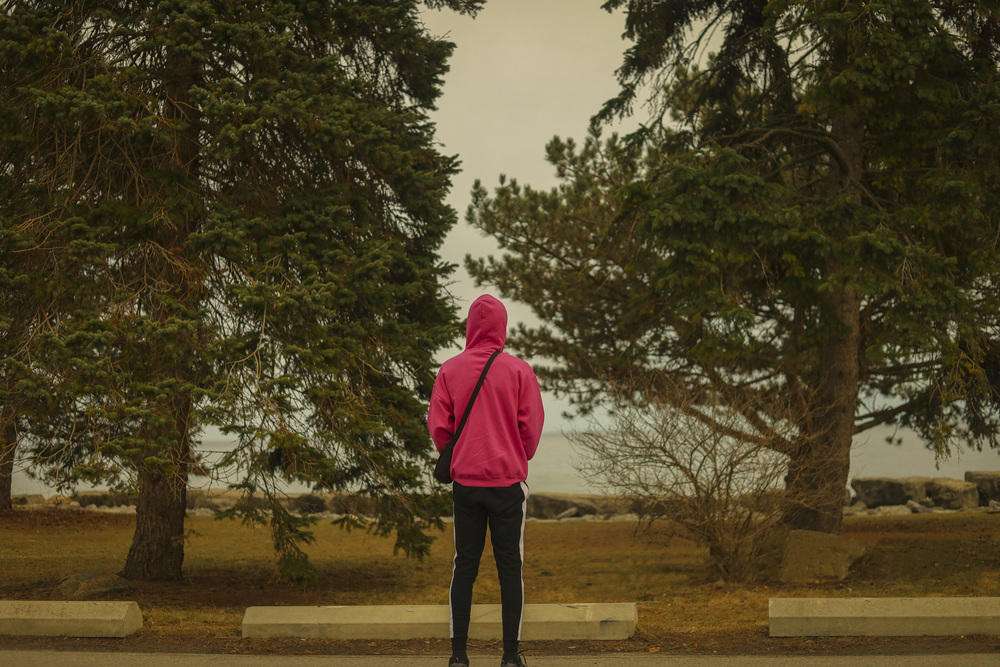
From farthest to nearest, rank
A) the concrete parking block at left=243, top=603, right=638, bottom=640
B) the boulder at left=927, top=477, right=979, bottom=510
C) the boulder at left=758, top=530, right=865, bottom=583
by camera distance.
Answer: the boulder at left=927, top=477, right=979, bottom=510
the boulder at left=758, top=530, right=865, bottom=583
the concrete parking block at left=243, top=603, right=638, bottom=640

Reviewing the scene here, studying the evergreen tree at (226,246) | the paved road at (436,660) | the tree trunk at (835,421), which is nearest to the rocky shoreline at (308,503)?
the tree trunk at (835,421)

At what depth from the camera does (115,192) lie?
891 cm

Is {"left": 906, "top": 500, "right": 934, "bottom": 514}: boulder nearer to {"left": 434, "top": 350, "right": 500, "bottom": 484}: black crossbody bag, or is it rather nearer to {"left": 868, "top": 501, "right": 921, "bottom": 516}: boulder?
{"left": 868, "top": 501, "right": 921, "bottom": 516}: boulder

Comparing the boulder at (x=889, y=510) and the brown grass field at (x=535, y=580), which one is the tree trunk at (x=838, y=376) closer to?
the brown grass field at (x=535, y=580)

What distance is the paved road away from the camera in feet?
16.2

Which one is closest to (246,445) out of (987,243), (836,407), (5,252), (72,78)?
(5,252)

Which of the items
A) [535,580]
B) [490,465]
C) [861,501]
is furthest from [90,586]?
[861,501]

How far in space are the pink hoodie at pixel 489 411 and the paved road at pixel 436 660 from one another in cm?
163

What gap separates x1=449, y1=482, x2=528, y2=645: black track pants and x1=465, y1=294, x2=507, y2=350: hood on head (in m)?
0.76

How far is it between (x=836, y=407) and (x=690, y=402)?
3.46 m

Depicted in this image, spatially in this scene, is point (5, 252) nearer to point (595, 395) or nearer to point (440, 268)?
point (440, 268)

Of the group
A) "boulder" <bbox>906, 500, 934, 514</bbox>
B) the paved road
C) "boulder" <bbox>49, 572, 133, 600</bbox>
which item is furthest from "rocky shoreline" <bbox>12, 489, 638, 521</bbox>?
the paved road

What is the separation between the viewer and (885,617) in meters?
5.44

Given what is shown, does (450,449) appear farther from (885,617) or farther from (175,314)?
(175,314)
